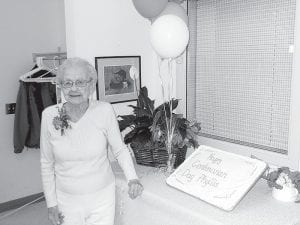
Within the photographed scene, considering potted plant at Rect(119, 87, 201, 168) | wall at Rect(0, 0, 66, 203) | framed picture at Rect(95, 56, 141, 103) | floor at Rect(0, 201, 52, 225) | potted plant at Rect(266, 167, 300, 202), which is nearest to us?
potted plant at Rect(266, 167, 300, 202)

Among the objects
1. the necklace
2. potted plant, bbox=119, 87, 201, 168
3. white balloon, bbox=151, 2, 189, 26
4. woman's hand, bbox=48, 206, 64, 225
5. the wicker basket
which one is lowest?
woman's hand, bbox=48, 206, 64, 225

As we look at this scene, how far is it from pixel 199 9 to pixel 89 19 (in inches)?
31.0

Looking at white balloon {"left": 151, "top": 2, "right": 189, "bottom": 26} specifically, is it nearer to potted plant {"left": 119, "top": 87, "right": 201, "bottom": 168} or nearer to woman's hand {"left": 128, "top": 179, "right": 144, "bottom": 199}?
potted plant {"left": 119, "top": 87, "right": 201, "bottom": 168}

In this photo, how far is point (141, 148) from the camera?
1.96 meters

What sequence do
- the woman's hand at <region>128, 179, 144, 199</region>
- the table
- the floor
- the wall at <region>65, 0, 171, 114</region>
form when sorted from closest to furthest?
the table → the woman's hand at <region>128, 179, 144, 199</region> → the wall at <region>65, 0, 171, 114</region> → the floor

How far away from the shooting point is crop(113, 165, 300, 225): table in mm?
1382

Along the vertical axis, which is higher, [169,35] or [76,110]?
[169,35]

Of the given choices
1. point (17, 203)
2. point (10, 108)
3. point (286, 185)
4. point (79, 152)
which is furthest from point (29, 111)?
point (286, 185)

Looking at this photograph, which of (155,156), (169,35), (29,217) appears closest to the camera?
(169,35)

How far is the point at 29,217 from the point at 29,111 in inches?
39.6

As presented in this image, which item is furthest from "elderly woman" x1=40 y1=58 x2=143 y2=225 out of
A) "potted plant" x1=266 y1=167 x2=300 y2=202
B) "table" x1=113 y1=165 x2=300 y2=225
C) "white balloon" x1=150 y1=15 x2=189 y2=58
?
"potted plant" x1=266 y1=167 x2=300 y2=202

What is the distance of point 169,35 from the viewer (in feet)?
5.63

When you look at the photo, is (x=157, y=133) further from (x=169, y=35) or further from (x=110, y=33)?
(x=110, y=33)

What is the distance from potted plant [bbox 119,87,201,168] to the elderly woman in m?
0.28
